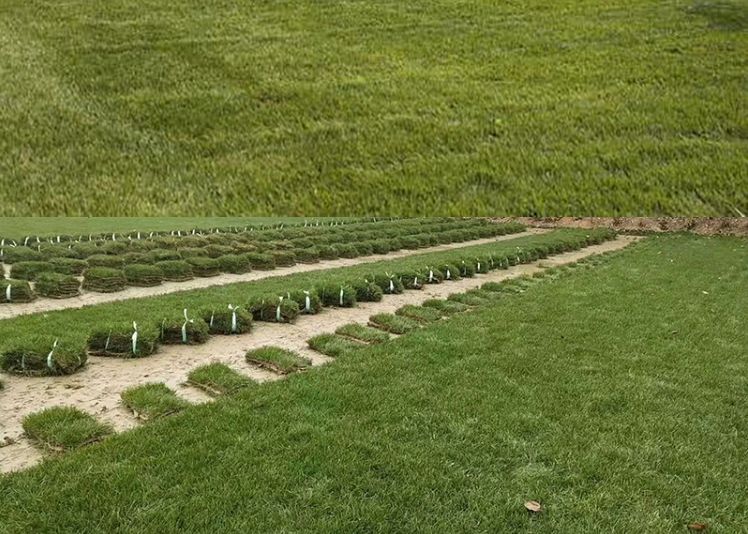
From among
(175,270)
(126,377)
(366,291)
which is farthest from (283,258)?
(126,377)

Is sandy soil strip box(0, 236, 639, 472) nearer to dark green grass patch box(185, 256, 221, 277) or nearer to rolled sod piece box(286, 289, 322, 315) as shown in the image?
rolled sod piece box(286, 289, 322, 315)

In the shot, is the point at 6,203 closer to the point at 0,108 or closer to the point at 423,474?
the point at 0,108

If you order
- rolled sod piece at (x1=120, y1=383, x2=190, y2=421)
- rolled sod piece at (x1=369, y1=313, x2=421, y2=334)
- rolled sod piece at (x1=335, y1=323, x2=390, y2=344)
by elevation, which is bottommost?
rolled sod piece at (x1=369, y1=313, x2=421, y2=334)

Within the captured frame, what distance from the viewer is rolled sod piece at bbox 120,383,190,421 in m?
6.18

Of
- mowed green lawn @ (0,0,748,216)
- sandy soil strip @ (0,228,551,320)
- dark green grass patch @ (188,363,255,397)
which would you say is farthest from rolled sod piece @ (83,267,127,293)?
dark green grass patch @ (188,363,255,397)

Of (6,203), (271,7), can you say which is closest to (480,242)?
(271,7)

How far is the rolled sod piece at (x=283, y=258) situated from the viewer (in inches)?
780

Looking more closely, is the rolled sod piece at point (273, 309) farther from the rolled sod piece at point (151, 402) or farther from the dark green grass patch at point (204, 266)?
the dark green grass patch at point (204, 266)

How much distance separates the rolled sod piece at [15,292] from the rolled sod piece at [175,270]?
358cm

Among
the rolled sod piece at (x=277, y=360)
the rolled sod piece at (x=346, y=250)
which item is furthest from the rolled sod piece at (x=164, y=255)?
the rolled sod piece at (x=277, y=360)

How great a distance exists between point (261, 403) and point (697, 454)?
462 cm

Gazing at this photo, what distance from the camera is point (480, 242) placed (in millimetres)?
30062

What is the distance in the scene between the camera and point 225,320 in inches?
403

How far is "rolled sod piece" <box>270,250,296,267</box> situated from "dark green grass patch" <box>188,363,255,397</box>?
1217 centimetres
